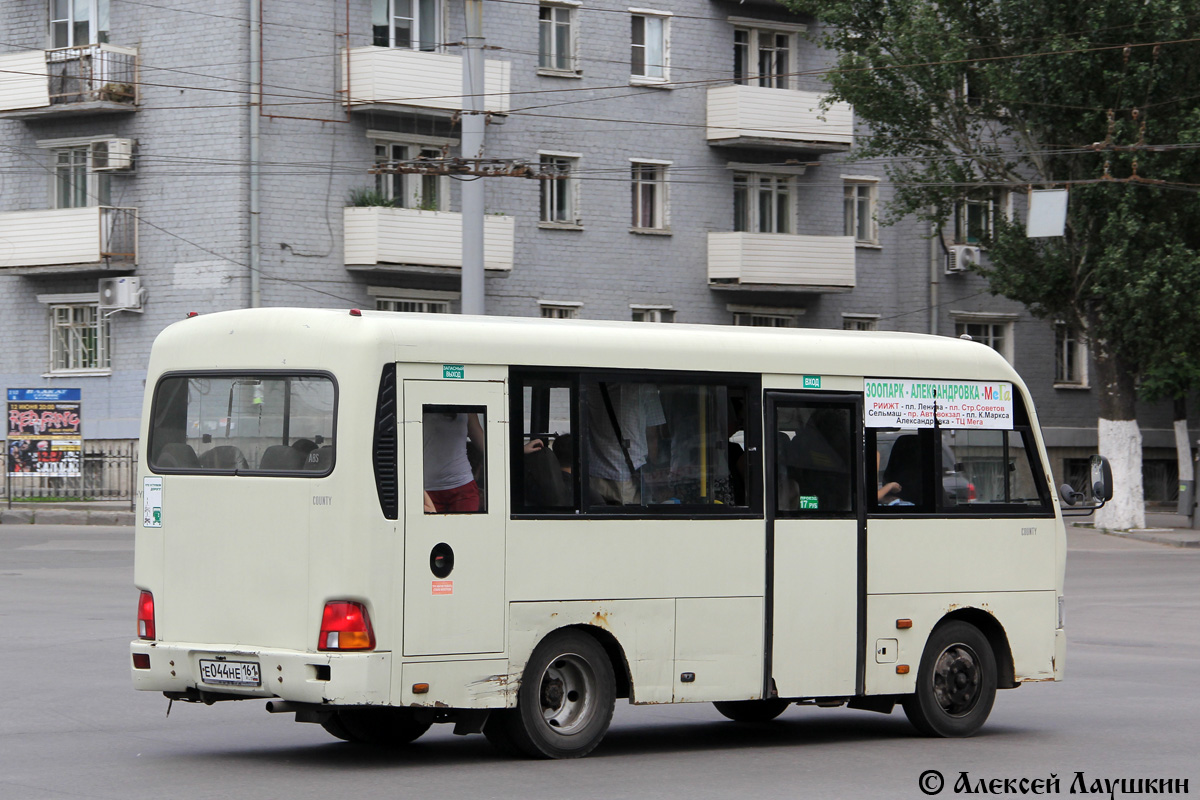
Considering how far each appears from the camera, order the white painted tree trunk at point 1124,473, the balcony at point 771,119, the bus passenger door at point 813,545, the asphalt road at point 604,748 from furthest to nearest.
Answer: the balcony at point 771,119, the white painted tree trunk at point 1124,473, the bus passenger door at point 813,545, the asphalt road at point 604,748

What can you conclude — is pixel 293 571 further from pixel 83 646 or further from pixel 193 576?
pixel 83 646

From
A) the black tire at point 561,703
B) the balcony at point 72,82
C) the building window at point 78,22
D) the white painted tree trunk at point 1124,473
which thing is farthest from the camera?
the white painted tree trunk at point 1124,473

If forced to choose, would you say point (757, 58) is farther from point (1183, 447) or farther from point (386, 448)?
point (386, 448)

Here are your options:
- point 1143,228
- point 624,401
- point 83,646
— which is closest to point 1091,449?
point 1143,228

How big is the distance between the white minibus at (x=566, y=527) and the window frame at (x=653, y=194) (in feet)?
89.3

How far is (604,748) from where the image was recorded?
10547mm

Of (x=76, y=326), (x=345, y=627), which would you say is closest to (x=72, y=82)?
(x=76, y=326)

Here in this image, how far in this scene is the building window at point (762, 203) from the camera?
40.3m

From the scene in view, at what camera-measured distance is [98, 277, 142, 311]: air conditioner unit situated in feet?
114

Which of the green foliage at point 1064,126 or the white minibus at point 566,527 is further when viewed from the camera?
the green foliage at point 1064,126

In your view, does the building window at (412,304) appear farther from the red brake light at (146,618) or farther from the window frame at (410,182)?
the red brake light at (146,618)

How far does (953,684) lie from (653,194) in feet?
93.0

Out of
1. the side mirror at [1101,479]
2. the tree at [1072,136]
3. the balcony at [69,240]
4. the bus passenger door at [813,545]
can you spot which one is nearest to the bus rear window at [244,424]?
the bus passenger door at [813,545]

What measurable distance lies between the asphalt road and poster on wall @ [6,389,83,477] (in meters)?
17.0
